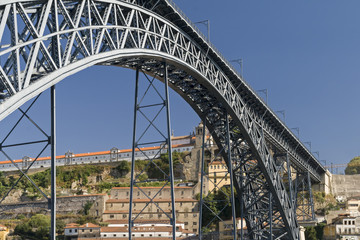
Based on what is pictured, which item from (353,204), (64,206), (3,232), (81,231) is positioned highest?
(64,206)

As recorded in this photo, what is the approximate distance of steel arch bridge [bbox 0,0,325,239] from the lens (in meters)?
14.3

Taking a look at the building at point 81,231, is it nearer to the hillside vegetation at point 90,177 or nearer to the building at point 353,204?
the hillside vegetation at point 90,177

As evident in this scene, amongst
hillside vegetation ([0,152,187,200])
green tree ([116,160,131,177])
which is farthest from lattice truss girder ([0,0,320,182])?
green tree ([116,160,131,177])

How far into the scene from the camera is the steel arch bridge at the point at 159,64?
14278 mm

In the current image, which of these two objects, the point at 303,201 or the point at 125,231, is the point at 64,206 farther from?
the point at 303,201

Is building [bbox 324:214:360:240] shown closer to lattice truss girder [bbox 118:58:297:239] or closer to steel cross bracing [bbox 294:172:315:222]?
steel cross bracing [bbox 294:172:315:222]

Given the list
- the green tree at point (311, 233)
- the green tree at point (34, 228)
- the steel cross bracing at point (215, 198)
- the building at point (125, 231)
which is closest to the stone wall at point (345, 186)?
the steel cross bracing at point (215, 198)

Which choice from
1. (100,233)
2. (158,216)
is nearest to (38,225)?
(100,233)

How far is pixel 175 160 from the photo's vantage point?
96.0 metres

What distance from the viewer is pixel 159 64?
25719 millimetres

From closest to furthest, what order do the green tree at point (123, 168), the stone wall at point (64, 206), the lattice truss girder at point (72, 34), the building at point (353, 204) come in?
the lattice truss girder at point (72, 34) < the building at point (353, 204) < the stone wall at point (64, 206) < the green tree at point (123, 168)

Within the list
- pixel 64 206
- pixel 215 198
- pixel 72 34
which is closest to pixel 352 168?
pixel 215 198

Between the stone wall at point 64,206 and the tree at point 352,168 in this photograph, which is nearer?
the stone wall at point 64,206

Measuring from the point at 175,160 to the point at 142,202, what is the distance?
1767 centimetres
